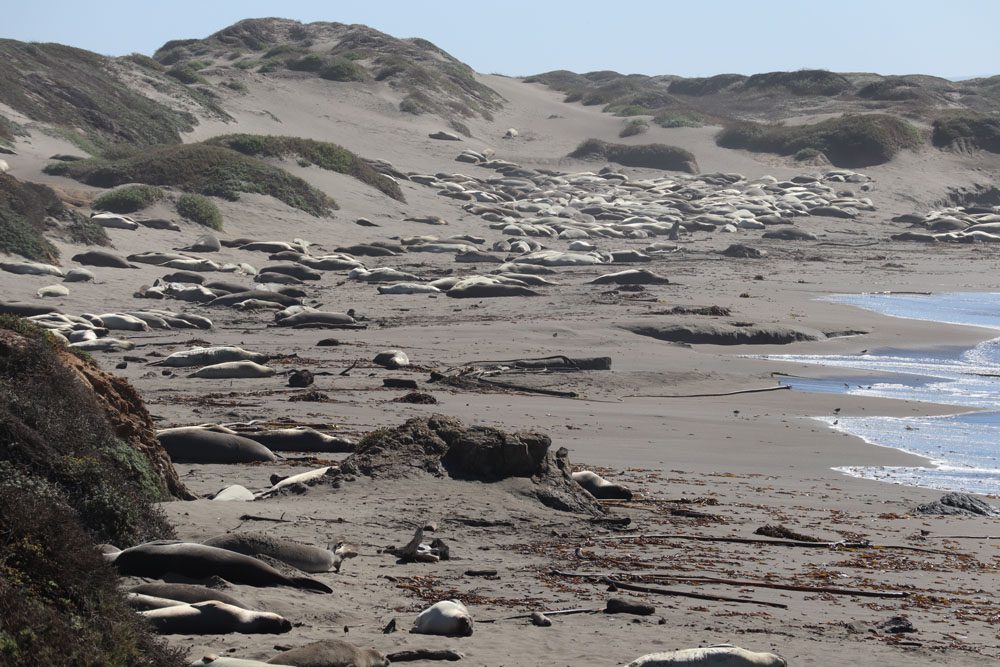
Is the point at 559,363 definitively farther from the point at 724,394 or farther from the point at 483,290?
the point at 483,290

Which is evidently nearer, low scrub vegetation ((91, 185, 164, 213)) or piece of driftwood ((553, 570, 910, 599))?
piece of driftwood ((553, 570, 910, 599))

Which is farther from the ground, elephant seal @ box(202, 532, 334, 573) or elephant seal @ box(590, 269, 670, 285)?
elephant seal @ box(590, 269, 670, 285)

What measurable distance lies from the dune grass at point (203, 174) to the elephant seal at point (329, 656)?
2411cm

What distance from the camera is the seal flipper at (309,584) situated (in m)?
5.54

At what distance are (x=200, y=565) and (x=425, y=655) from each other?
1117mm

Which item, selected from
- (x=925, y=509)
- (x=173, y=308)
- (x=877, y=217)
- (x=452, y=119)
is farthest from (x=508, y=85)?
(x=925, y=509)

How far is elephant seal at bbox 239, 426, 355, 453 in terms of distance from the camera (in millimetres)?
9055

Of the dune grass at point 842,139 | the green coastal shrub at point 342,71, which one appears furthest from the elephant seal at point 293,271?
the green coastal shrub at point 342,71

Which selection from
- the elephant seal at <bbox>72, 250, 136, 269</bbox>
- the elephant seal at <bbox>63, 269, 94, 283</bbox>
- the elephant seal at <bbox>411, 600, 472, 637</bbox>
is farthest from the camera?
the elephant seal at <bbox>72, 250, 136, 269</bbox>

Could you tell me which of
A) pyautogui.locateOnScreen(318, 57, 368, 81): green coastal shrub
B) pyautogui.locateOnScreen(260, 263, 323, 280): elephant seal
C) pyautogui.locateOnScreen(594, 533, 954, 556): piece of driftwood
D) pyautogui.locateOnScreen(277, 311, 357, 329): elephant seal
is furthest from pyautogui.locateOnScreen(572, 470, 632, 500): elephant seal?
pyautogui.locateOnScreen(318, 57, 368, 81): green coastal shrub

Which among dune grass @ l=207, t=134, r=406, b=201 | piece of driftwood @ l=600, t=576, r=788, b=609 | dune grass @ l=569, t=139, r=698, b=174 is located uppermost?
dune grass @ l=569, t=139, r=698, b=174

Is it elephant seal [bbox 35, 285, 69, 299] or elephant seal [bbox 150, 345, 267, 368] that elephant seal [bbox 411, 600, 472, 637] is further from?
elephant seal [bbox 35, 285, 69, 299]

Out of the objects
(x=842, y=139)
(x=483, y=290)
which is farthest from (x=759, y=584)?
(x=842, y=139)

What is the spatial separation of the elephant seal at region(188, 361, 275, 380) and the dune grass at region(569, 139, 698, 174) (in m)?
40.5
